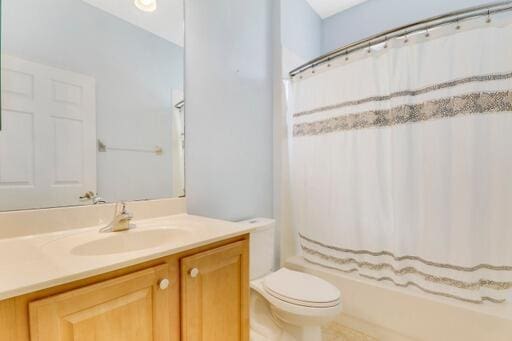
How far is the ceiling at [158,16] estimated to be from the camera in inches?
46.1

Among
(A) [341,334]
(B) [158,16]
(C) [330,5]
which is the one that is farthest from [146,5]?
(A) [341,334]

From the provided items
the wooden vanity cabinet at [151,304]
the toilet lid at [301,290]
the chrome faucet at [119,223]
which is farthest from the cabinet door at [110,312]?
the toilet lid at [301,290]

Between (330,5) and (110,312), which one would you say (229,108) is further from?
(330,5)

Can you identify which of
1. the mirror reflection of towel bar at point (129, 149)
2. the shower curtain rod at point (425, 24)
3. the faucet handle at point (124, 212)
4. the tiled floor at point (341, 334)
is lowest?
the tiled floor at point (341, 334)

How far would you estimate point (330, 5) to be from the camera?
2.36m

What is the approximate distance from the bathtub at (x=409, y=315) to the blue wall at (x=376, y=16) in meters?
2.08

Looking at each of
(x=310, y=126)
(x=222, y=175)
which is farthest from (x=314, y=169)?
(x=222, y=175)

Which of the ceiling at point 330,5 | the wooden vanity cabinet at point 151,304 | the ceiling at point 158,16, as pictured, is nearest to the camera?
the wooden vanity cabinet at point 151,304

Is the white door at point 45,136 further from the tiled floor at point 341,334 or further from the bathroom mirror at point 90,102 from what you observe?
the tiled floor at point 341,334

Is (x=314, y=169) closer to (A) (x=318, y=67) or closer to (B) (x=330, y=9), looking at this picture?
(A) (x=318, y=67)

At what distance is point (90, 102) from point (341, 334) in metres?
1.91

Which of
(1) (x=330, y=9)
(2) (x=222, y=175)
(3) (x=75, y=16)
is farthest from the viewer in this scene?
(1) (x=330, y=9)

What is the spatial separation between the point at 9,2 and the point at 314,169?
5.58 ft

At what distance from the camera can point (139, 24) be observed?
49.2 inches
